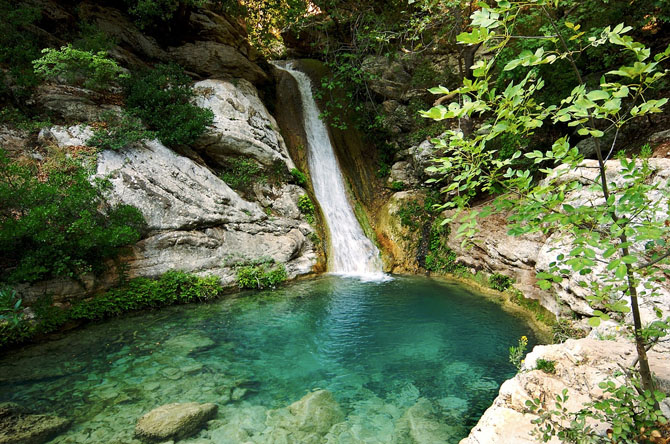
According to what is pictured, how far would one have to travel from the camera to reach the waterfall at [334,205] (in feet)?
39.3

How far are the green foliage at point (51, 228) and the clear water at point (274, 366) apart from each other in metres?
1.51

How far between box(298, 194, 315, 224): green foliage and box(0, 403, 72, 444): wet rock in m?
9.13

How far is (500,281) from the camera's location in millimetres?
8969

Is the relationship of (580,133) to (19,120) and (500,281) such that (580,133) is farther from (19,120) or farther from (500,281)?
(19,120)

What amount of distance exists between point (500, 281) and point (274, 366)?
657 centimetres

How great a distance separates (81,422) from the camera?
13.9 feet

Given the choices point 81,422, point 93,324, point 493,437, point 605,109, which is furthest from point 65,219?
point 605,109

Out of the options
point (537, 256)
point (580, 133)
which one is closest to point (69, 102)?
point (580, 133)

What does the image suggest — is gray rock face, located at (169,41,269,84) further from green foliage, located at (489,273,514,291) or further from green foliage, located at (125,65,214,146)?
green foliage, located at (489,273,514,291)

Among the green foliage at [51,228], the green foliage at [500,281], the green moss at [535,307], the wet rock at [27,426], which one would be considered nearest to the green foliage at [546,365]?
the green moss at [535,307]

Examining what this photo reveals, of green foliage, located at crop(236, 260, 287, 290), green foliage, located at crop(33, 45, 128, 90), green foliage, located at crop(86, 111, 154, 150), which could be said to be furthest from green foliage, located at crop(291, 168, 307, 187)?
green foliage, located at crop(33, 45, 128, 90)

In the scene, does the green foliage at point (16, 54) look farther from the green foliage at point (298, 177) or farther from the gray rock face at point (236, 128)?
the green foliage at point (298, 177)

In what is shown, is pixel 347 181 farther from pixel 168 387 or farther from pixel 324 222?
pixel 168 387

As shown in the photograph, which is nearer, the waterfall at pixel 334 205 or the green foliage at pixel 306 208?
the waterfall at pixel 334 205
